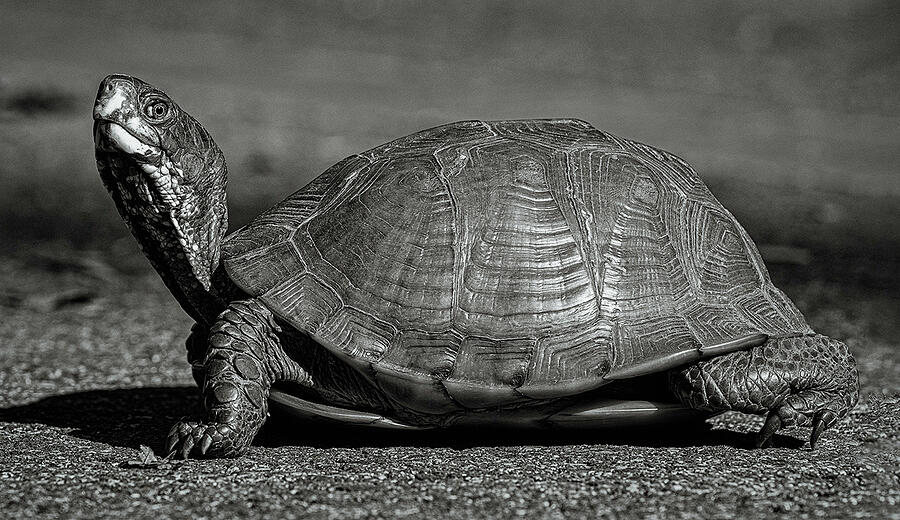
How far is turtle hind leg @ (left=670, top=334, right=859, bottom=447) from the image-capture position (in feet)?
13.7


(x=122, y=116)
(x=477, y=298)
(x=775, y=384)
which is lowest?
(x=775, y=384)

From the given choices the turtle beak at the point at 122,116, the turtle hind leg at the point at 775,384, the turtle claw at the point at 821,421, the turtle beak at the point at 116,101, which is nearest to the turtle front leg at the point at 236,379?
the turtle beak at the point at 122,116

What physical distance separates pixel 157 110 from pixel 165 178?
31 cm

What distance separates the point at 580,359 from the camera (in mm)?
4023

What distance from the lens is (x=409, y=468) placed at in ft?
12.6

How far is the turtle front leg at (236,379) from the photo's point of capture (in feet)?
12.8

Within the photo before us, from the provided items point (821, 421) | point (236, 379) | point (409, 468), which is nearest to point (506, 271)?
point (409, 468)

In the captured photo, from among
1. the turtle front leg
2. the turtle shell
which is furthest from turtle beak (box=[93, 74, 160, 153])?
the turtle front leg

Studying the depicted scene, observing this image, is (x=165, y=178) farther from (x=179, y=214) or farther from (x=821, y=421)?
(x=821, y=421)

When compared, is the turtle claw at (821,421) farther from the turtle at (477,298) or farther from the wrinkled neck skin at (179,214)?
the wrinkled neck skin at (179,214)

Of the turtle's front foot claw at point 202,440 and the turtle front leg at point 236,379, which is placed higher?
the turtle front leg at point 236,379

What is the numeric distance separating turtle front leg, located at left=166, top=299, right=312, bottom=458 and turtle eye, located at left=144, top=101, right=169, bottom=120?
0.90 metres

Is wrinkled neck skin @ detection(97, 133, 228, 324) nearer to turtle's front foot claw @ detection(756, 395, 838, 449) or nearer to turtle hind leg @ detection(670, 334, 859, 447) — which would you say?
turtle hind leg @ detection(670, 334, 859, 447)

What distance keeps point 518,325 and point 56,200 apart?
988cm
